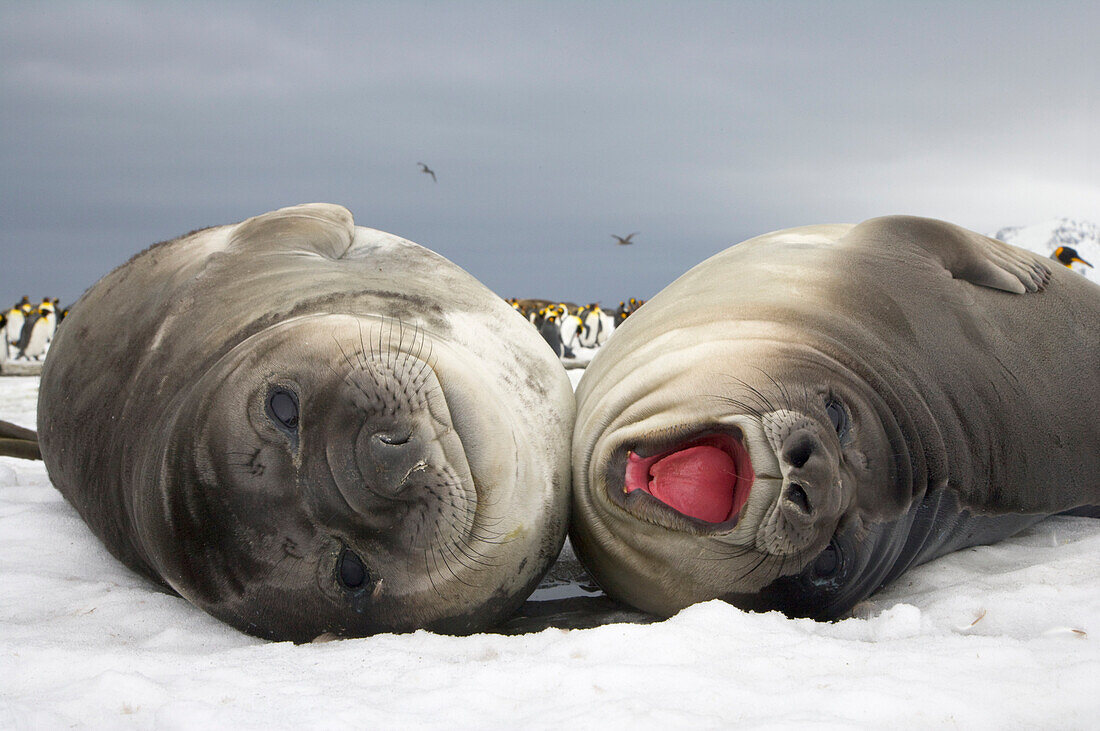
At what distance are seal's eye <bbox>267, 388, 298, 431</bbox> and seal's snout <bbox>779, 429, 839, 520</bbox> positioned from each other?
54.7 inches

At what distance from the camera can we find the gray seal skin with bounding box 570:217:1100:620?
2951mm

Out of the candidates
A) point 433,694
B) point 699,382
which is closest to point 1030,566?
point 699,382

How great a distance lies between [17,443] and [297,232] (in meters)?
2.81

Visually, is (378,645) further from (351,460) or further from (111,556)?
(111,556)

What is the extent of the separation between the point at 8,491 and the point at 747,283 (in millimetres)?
3625

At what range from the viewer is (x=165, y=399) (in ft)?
11.1

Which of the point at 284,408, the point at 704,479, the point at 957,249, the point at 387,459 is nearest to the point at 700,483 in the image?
the point at 704,479

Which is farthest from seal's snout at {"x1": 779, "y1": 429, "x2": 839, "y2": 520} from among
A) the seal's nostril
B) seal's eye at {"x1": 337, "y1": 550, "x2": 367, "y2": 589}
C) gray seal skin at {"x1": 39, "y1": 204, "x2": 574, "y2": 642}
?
seal's eye at {"x1": 337, "y1": 550, "x2": 367, "y2": 589}

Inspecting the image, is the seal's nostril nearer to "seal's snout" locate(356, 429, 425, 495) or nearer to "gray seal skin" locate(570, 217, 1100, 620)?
"gray seal skin" locate(570, 217, 1100, 620)

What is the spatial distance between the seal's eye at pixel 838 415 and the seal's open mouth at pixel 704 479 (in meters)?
0.35

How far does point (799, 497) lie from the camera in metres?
2.81

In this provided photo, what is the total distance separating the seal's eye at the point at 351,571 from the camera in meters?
2.95

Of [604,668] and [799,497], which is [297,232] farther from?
[604,668]

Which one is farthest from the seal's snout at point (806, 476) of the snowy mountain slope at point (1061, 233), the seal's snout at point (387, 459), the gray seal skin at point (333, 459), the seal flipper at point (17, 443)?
the snowy mountain slope at point (1061, 233)
